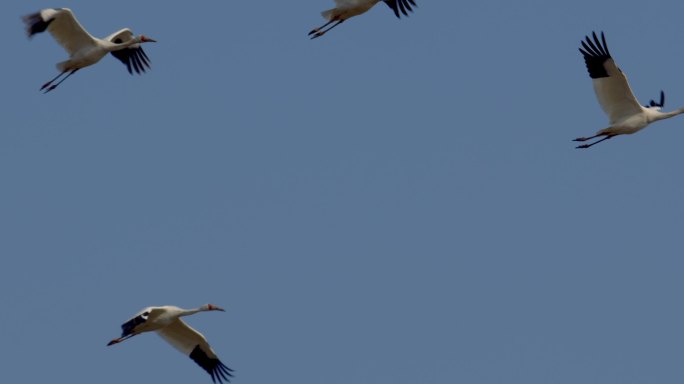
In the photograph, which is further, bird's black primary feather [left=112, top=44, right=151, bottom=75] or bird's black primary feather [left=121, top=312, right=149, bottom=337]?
bird's black primary feather [left=112, top=44, right=151, bottom=75]

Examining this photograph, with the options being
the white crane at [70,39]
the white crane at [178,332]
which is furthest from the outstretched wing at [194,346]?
the white crane at [70,39]

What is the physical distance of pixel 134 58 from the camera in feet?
112

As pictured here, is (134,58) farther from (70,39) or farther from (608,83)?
(608,83)

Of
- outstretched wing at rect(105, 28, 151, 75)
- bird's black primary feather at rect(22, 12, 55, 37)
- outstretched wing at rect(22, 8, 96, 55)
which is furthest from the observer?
outstretched wing at rect(105, 28, 151, 75)

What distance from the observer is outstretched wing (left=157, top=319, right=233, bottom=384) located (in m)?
30.3

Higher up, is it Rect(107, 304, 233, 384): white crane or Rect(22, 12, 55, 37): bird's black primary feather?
Rect(22, 12, 55, 37): bird's black primary feather

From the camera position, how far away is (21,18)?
30516 mm

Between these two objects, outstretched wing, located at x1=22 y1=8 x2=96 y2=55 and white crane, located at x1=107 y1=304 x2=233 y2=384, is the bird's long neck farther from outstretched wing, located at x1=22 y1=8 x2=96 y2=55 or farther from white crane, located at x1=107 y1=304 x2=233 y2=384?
outstretched wing, located at x1=22 y1=8 x2=96 y2=55

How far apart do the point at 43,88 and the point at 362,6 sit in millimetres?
5902

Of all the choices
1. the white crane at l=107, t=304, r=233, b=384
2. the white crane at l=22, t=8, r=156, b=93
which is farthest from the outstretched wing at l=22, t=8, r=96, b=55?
the white crane at l=107, t=304, r=233, b=384

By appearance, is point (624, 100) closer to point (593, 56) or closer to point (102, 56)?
point (593, 56)

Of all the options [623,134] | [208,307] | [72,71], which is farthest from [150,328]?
[623,134]

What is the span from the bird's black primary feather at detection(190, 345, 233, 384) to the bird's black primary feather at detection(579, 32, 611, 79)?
302 inches

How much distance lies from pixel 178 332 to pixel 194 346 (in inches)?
15.4
